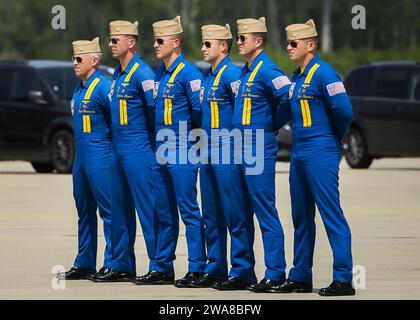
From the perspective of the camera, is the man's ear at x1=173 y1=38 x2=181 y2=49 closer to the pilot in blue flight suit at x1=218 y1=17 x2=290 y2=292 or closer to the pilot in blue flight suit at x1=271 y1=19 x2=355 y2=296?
the pilot in blue flight suit at x1=218 y1=17 x2=290 y2=292

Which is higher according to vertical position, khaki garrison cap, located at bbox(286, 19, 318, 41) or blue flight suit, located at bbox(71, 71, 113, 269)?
khaki garrison cap, located at bbox(286, 19, 318, 41)

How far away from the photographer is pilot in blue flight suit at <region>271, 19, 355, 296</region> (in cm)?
1255

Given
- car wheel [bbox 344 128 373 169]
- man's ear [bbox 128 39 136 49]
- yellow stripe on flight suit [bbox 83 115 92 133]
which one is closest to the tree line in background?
car wheel [bbox 344 128 373 169]

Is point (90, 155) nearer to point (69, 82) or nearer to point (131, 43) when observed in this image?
point (131, 43)

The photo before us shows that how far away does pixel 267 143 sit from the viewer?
12891mm

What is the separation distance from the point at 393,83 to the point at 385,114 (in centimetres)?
73

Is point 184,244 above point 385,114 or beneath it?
beneath

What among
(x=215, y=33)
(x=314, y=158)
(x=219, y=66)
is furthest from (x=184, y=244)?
(x=314, y=158)

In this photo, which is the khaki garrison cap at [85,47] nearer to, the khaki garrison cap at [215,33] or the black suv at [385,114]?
the khaki garrison cap at [215,33]

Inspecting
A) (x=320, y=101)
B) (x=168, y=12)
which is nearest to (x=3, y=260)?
(x=320, y=101)

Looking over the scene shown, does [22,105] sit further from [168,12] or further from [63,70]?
[168,12]

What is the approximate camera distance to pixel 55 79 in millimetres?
29656

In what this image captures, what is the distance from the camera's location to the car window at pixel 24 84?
2966 cm

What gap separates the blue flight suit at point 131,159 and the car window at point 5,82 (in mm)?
16306
